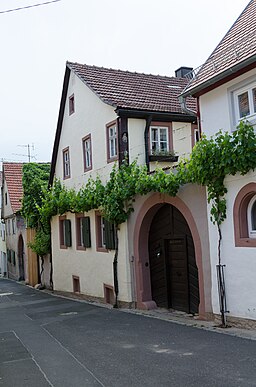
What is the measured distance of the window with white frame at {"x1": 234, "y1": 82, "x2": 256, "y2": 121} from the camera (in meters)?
10.2

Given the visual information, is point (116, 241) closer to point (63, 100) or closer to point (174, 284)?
point (174, 284)

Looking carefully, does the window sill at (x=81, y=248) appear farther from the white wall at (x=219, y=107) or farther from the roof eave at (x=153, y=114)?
the white wall at (x=219, y=107)

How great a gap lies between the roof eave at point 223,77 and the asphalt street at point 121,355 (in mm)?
5369

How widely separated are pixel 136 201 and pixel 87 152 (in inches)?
192

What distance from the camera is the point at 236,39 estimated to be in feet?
38.8

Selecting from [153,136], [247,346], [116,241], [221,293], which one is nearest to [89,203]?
[116,241]

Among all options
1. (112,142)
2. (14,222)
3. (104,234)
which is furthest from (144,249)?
(14,222)

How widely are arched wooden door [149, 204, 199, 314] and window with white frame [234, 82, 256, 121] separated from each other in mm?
3976

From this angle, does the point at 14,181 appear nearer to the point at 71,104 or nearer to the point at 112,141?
the point at 71,104

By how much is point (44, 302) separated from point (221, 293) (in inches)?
432

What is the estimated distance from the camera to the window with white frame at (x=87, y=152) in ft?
61.4

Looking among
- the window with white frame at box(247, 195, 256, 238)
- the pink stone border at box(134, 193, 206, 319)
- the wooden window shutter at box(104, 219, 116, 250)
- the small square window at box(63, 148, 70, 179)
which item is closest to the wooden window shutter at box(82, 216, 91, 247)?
the wooden window shutter at box(104, 219, 116, 250)

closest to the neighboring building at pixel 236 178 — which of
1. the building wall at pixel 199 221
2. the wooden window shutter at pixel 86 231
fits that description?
the building wall at pixel 199 221

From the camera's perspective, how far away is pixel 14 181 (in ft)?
126
